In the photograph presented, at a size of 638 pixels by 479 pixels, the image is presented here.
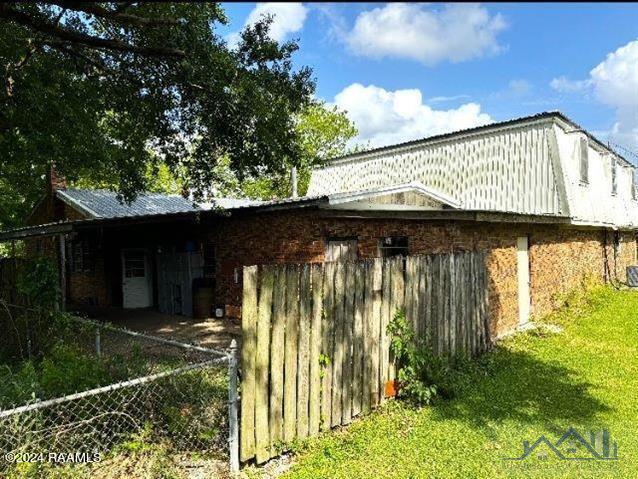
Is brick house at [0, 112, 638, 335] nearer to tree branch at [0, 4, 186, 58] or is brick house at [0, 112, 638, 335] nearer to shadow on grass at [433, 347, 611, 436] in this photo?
shadow on grass at [433, 347, 611, 436]

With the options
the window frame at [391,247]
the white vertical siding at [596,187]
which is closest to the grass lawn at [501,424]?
the window frame at [391,247]

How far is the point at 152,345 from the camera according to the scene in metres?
9.66

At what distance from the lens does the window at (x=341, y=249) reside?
999 cm

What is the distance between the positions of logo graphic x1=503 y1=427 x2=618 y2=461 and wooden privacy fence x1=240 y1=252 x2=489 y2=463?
6.02 ft

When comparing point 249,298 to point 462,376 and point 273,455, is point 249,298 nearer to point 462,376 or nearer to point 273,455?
point 273,455

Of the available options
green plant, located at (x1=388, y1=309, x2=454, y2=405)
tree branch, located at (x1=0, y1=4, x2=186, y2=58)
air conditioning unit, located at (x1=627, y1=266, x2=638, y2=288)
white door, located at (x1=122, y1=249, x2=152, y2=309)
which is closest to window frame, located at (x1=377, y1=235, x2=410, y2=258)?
green plant, located at (x1=388, y1=309, x2=454, y2=405)

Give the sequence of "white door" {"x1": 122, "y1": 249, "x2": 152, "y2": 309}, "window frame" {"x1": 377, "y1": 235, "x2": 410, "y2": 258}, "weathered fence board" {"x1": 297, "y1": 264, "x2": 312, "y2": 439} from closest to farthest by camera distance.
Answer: "weathered fence board" {"x1": 297, "y1": 264, "x2": 312, "y2": 439} < "window frame" {"x1": 377, "y1": 235, "x2": 410, "y2": 258} < "white door" {"x1": 122, "y1": 249, "x2": 152, "y2": 309}

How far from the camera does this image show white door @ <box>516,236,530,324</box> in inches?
462

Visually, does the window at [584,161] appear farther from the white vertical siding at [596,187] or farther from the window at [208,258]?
the window at [208,258]

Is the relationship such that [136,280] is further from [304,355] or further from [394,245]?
[304,355]

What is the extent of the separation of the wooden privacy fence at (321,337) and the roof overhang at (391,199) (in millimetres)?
2504

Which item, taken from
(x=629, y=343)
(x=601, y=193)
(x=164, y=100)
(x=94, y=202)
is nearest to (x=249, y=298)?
(x=164, y=100)

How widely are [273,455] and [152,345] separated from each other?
19.3 feet

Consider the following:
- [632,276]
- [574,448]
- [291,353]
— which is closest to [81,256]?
[291,353]
